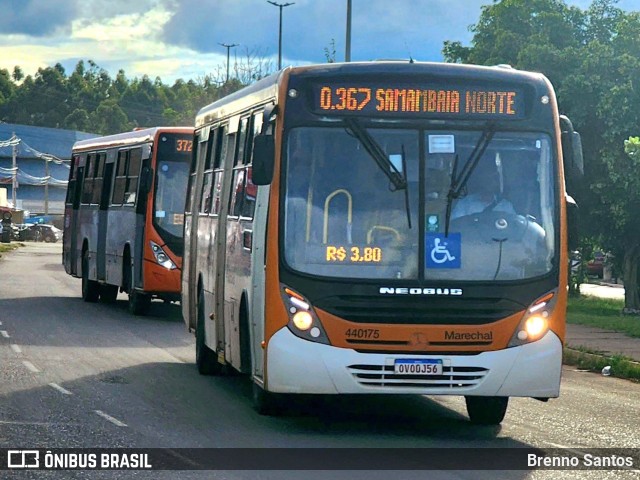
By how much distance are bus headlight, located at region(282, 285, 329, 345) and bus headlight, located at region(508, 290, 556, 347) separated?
1539 millimetres

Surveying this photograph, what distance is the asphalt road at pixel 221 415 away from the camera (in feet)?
37.3

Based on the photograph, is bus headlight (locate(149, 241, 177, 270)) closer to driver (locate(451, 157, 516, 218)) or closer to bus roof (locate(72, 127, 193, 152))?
bus roof (locate(72, 127, 193, 152))

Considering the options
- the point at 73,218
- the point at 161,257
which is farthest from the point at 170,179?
the point at 73,218

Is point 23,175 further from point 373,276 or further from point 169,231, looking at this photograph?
point 373,276

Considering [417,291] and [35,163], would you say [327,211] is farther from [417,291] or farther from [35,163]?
[35,163]

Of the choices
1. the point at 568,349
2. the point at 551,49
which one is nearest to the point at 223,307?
the point at 568,349

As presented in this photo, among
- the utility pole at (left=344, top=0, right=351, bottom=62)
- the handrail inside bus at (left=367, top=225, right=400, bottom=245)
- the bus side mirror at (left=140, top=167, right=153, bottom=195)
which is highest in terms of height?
the utility pole at (left=344, top=0, right=351, bottom=62)

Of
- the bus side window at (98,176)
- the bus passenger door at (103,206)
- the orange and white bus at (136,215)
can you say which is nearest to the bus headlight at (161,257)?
the orange and white bus at (136,215)

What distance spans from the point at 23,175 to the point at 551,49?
11460cm

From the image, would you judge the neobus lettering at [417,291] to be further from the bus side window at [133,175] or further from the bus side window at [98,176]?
the bus side window at [98,176]

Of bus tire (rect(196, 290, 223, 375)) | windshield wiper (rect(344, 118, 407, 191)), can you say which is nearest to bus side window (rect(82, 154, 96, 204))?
bus tire (rect(196, 290, 223, 375))

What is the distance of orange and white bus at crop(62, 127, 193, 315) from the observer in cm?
2527

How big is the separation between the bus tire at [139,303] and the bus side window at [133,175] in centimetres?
163

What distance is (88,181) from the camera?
30.9 metres
